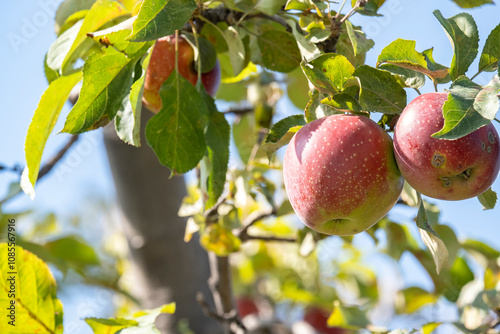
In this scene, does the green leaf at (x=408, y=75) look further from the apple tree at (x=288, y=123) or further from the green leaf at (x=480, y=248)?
the green leaf at (x=480, y=248)

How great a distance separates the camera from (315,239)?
54.5 inches

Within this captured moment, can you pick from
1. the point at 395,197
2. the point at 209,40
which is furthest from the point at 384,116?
the point at 209,40

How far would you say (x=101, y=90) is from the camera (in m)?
1.02

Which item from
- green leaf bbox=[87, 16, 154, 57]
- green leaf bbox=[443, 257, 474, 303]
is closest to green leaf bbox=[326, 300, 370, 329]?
green leaf bbox=[443, 257, 474, 303]

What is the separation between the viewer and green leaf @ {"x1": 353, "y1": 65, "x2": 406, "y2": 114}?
2.86 ft

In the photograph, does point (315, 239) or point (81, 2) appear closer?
point (81, 2)

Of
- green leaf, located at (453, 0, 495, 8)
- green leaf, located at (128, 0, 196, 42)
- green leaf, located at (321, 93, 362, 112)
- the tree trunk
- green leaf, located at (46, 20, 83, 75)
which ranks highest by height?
green leaf, located at (128, 0, 196, 42)

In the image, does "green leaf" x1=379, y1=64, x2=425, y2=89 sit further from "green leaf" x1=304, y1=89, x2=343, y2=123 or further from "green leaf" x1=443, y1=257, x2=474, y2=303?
"green leaf" x1=443, y1=257, x2=474, y2=303

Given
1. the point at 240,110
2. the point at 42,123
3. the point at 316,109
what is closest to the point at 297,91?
the point at 240,110

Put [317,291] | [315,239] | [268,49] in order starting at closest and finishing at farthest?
[268,49] → [315,239] → [317,291]

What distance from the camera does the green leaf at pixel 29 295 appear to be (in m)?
0.97

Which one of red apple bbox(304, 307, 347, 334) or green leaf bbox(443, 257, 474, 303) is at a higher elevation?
green leaf bbox(443, 257, 474, 303)

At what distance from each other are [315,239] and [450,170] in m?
0.63

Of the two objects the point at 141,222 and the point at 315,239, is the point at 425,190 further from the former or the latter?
the point at 141,222
